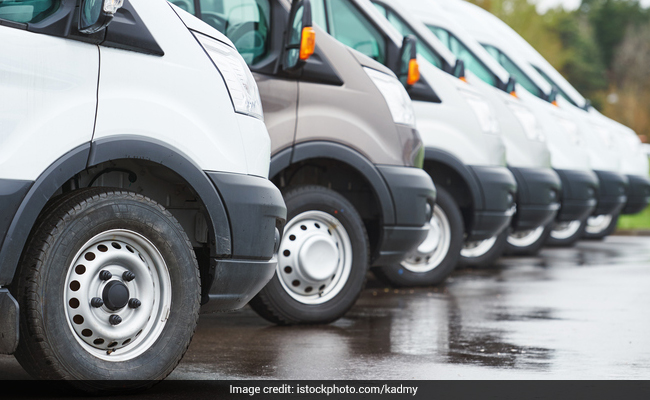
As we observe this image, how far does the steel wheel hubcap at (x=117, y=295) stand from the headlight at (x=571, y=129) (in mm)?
8705

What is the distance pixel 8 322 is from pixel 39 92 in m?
0.84

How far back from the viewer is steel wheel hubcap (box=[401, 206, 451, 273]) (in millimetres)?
8461

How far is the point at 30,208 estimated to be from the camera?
12.1 feet

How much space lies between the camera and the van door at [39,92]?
3.64m

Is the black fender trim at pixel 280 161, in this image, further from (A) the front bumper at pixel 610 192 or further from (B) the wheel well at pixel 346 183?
(A) the front bumper at pixel 610 192

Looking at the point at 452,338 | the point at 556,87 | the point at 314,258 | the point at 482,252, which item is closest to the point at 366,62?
the point at 314,258

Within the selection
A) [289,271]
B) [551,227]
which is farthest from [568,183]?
[289,271]

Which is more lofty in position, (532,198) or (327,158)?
(327,158)

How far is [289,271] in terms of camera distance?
6.09m

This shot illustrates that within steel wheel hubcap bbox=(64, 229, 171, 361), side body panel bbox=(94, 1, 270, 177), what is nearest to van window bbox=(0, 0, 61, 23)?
side body panel bbox=(94, 1, 270, 177)

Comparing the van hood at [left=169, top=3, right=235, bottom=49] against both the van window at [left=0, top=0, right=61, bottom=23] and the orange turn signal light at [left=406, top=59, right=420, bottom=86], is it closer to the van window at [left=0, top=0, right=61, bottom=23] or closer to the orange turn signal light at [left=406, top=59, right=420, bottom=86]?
the van window at [left=0, top=0, right=61, bottom=23]

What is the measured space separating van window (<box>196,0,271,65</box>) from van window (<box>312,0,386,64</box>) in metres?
1.12

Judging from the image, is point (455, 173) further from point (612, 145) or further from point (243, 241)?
point (612, 145)

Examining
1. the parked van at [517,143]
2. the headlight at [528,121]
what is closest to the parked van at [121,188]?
the parked van at [517,143]
